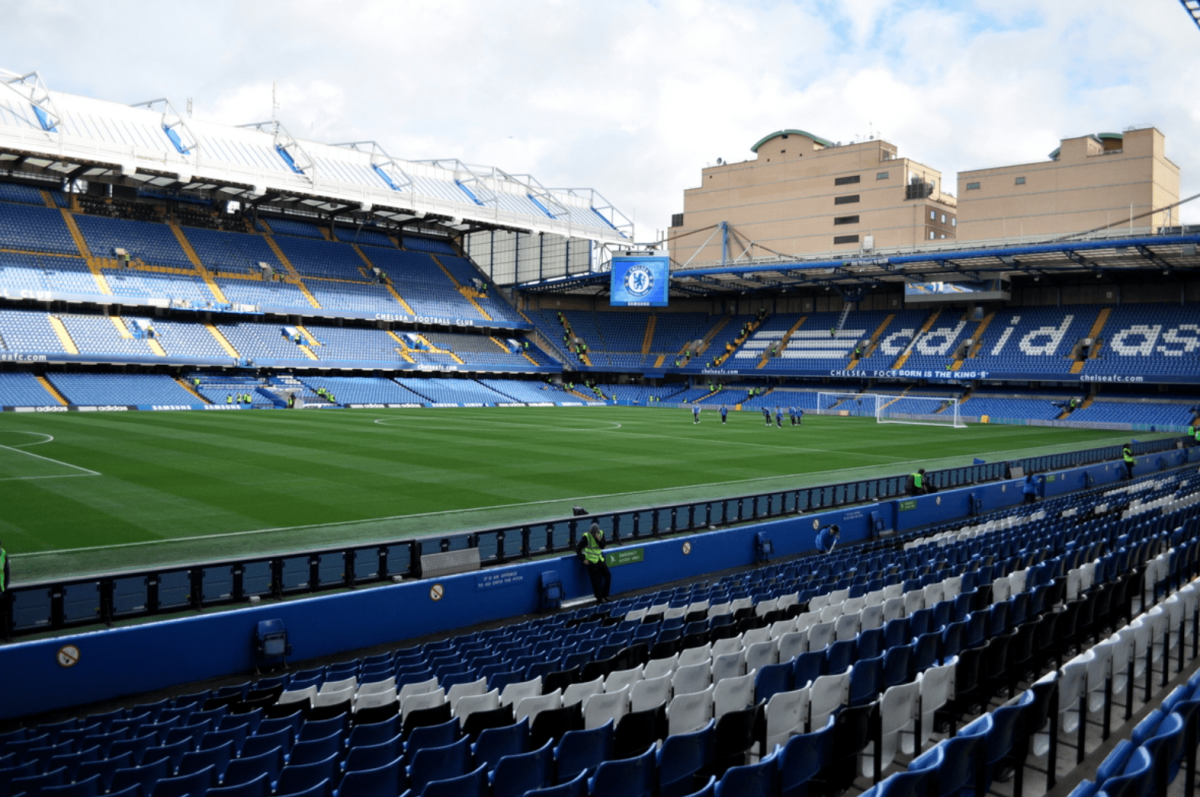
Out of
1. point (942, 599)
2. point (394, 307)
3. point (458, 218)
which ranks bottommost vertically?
point (942, 599)

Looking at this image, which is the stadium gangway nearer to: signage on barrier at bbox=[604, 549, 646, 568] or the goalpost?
signage on barrier at bbox=[604, 549, 646, 568]

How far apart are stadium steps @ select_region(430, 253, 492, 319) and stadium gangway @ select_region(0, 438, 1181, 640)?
6170cm

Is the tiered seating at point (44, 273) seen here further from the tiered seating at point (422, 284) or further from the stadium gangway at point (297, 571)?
the stadium gangway at point (297, 571)

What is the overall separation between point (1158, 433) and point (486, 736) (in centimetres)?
5462

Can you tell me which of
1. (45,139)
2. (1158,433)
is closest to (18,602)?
(45,139)

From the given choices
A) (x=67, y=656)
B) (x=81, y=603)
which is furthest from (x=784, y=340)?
(x=67, y=656)

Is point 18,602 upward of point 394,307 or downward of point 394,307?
downward

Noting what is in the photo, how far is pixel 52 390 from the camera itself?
5094 centimetres

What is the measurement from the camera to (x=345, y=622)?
12352mm

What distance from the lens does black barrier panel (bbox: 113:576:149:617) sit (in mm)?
12359

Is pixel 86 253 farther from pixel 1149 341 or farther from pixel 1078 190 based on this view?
pixel 1149 341

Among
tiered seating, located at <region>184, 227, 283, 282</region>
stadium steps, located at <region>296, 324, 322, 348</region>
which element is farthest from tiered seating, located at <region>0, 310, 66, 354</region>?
stadium steps, located at <region>296, 324, 322, 348</region>

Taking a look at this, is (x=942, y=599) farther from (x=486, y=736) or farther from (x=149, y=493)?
(x=149, y=493)

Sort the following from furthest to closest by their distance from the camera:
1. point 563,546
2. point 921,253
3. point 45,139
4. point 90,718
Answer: point 921,253 < point 45,139 < point 563,546 < point 90,718
